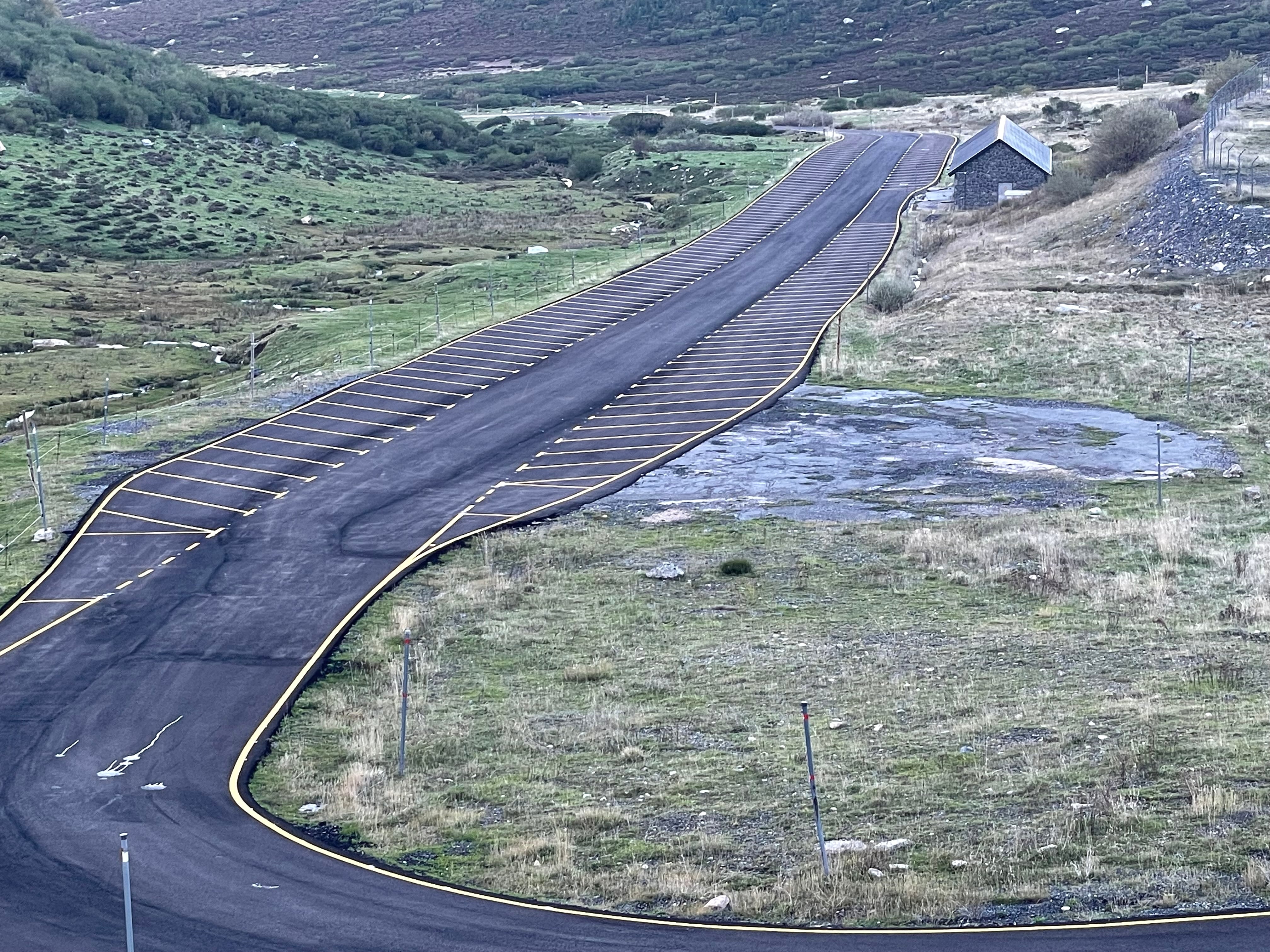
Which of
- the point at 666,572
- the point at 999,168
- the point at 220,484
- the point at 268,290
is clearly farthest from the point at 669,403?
the point at 999,168

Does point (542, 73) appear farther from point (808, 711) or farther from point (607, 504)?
point (808, 711)

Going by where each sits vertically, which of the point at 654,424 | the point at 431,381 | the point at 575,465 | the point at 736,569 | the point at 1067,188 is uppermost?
the point at 1067,188

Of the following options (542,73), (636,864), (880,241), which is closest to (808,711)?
(636,864)

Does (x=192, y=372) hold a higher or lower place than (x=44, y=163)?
lower

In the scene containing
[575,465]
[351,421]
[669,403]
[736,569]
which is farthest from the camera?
[669,403]

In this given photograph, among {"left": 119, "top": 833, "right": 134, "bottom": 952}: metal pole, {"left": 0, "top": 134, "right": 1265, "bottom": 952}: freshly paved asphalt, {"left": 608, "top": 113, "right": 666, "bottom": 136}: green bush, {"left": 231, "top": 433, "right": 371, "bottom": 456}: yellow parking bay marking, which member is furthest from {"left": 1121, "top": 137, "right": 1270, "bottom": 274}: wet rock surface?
{"left": 608, "top": 113, "right": 666, "bottom": 136}: green bush

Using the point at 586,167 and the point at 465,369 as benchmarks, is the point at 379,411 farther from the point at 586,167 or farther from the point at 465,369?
the point at 586,167
